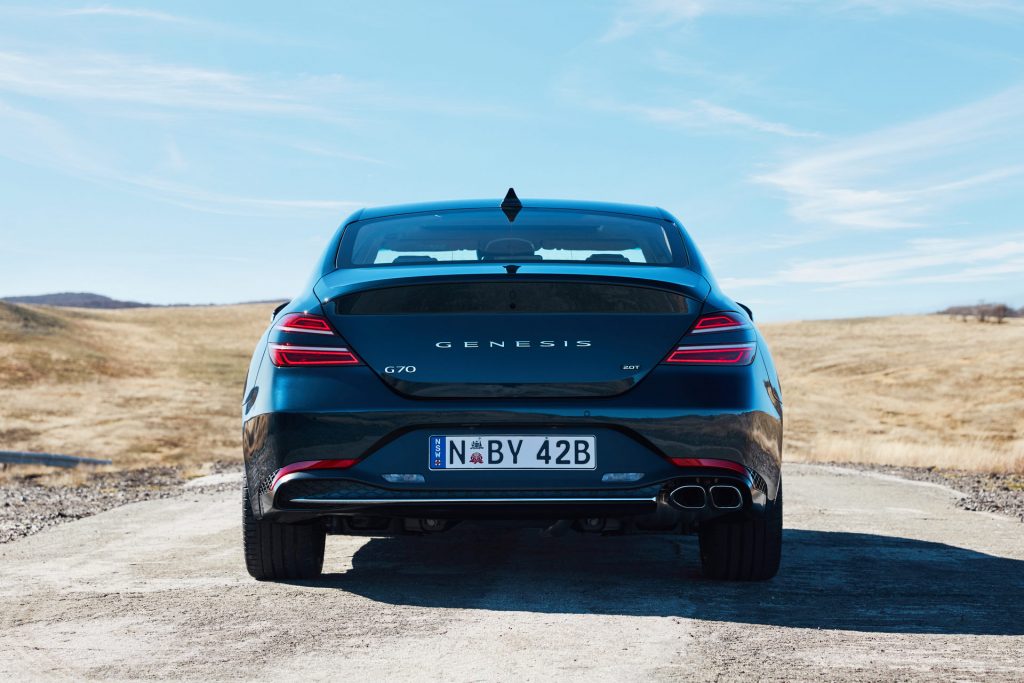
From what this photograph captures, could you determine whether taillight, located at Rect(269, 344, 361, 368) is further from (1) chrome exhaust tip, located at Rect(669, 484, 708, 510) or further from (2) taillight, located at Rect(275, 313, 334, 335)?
(1) chrome exhaust tip, located at Rect(669, 484, 708, 510)

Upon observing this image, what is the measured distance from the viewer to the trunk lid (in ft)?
14.6

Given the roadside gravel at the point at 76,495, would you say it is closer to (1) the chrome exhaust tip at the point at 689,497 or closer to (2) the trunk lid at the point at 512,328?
(2) the trunk lid at the point at 512,328

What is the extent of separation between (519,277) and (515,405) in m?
0.54

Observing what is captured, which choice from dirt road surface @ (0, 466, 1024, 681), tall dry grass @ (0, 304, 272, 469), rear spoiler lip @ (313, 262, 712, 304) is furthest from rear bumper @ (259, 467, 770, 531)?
tall dry grass @ (0, 304, 272, 469)

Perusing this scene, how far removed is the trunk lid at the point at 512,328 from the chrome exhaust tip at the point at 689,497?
453 mm

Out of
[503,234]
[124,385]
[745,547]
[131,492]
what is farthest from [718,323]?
[124,385]

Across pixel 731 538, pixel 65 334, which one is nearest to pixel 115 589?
pixel 731 538

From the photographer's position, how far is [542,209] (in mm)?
5797

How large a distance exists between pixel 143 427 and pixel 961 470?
20.3 meters

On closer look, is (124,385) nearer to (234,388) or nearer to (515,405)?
(234,388)

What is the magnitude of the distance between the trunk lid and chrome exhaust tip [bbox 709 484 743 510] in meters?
0.54

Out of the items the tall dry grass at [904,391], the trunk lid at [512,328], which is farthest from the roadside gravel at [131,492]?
the trunk lid at [512,328]

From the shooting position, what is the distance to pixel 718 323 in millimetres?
4621

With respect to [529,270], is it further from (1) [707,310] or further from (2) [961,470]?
(2) [961,470]
